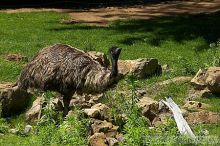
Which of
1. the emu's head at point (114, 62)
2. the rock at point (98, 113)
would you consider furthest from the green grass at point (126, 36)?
the rock at point (98, 113)

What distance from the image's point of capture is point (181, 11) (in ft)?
84.7

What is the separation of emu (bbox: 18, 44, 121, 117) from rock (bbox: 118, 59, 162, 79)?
2737 mm

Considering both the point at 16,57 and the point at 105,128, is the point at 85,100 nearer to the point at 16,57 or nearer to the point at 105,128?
the point at 105,128

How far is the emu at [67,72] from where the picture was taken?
35.9ft

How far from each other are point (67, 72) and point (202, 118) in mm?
2550

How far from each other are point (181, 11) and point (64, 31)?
6189mm

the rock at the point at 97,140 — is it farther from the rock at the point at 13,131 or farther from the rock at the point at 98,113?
the rock at the point at 13,131

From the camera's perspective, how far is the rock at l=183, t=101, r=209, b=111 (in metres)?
11.3

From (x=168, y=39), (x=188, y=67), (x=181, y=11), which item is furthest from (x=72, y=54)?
(x=181, y=11)

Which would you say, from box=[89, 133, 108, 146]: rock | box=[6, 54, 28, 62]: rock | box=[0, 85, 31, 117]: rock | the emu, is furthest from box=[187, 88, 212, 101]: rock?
box=[6, 54, 28, 62]: rock

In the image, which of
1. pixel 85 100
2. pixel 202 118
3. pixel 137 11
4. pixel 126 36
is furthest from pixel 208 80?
pixel 137 11

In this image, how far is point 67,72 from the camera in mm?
11188

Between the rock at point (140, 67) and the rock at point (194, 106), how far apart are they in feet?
8.33

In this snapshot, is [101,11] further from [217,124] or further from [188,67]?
[217,124]
